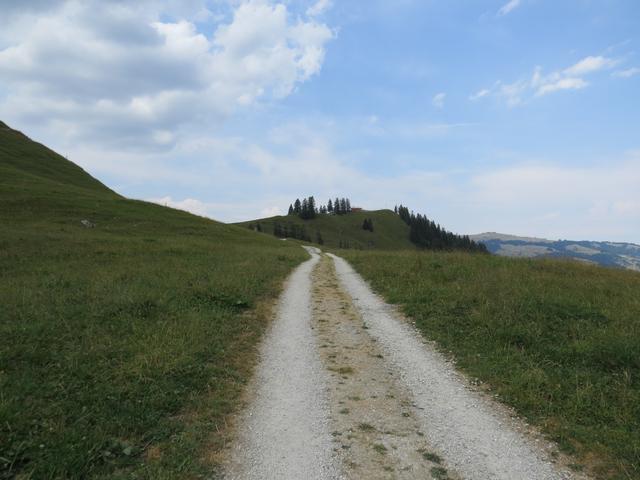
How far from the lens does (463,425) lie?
6.24 m

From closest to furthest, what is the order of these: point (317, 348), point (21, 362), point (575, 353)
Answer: point (21, 362), point (575, 353), point (317, 348)

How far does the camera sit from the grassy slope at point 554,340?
607 centimetres

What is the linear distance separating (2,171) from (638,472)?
7257cm

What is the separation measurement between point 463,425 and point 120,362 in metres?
6.88

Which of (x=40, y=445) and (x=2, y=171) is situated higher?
(x=2, y=171)

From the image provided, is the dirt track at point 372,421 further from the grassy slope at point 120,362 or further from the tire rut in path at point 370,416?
the grassy slope at point 120,362

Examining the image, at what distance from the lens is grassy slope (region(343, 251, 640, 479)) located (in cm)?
607

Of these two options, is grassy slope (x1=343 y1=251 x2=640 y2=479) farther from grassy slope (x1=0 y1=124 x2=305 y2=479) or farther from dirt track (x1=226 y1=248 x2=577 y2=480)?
grassy slope (x1=0 y1=124 x2=305 y2=479)

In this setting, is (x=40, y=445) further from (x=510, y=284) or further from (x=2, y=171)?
(x=2, y=171)

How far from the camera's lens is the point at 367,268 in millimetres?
23891

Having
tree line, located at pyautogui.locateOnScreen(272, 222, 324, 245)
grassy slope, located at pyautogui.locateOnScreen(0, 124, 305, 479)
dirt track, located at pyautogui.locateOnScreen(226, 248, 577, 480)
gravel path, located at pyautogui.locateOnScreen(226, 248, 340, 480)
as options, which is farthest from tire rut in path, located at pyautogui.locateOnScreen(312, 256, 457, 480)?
tree line, located at pyautogui.locateOnScreen(272, 222, 324, 245)

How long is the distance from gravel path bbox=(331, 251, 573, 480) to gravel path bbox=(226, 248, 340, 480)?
5.87ft

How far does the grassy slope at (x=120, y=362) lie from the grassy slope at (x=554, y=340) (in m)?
5.53

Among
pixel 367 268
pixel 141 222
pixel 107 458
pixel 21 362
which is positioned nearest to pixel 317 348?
pixel 107 458
